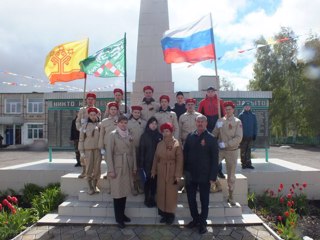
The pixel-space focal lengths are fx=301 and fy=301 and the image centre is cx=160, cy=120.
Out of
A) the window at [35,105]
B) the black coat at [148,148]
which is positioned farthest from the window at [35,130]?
the black coat at [148,148]

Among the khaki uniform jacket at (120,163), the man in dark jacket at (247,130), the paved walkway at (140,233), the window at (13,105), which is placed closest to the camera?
the paved walkway at (140,233)

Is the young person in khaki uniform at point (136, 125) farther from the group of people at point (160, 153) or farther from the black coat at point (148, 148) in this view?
the black coat at point (148, 148)

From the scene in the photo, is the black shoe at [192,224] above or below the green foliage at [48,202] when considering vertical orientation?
below

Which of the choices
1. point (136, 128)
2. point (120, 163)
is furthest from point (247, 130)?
point (120, 163)

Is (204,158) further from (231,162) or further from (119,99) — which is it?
(119,99)

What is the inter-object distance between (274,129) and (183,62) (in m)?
28.5

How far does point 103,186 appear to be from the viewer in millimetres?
5777

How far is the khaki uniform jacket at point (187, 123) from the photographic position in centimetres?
541

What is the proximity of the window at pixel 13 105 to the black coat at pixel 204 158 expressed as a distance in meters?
33.9

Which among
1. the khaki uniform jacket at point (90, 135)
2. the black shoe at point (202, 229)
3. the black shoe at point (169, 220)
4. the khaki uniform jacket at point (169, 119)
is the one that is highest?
the khaki uniform jacket at point (169, 119)

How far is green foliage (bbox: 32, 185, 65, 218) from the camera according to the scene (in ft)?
17.8

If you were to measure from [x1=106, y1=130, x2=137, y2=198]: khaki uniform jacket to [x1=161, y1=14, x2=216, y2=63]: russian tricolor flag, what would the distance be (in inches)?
78.2

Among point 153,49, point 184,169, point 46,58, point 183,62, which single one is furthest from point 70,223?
point 153,49

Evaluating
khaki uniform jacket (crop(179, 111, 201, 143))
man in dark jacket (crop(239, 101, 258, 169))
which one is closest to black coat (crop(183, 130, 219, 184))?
khaki uniform jacket (crop(179, 111, 201, 143))
